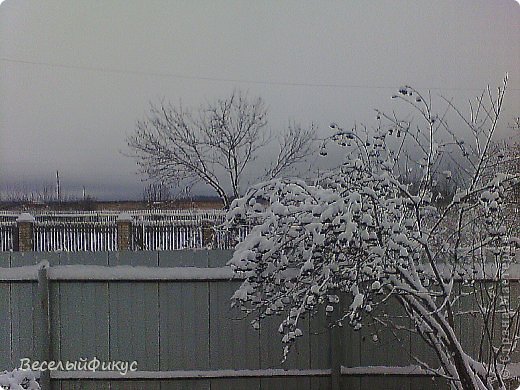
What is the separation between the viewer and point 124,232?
277 cm

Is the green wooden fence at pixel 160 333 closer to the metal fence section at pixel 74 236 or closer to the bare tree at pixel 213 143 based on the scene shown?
the metal fence section at pixel 74 236

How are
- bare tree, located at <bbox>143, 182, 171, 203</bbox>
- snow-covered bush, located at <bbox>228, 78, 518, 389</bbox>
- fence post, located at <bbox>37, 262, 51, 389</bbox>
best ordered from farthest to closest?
fence post, located at <bbox>37, 262, 51, 389</bbox> → bare tree, located at <bbox>143, 182, 171, 203</bbox> → snow-covered bush, located at <bbox>228, 78, 518, 389</bbox>

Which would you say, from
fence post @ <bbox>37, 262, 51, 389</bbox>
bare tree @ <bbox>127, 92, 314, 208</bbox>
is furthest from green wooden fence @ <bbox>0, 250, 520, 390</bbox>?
bare tree @ <bbox>127, 92, 314, 208</bbox>

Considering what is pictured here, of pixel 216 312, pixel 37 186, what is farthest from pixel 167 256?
pixel 37 186

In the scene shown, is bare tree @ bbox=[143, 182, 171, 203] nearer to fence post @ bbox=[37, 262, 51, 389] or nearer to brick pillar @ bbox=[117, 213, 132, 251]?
brick pillar @ bbox=[117, 213, 132, 251]

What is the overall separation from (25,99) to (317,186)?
4.97 feet

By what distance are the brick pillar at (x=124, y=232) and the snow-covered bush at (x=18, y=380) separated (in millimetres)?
838

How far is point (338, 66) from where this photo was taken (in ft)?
9.03

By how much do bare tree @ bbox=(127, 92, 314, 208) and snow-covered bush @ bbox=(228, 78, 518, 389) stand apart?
32 cm

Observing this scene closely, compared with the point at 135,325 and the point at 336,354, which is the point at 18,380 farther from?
the point at 336,354

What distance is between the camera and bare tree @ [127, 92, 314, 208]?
2.73m

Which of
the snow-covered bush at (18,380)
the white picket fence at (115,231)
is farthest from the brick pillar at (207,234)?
the snow-covered bush at (18,380)

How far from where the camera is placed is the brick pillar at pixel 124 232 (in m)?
2.73

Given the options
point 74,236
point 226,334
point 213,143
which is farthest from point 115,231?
point 226,334
